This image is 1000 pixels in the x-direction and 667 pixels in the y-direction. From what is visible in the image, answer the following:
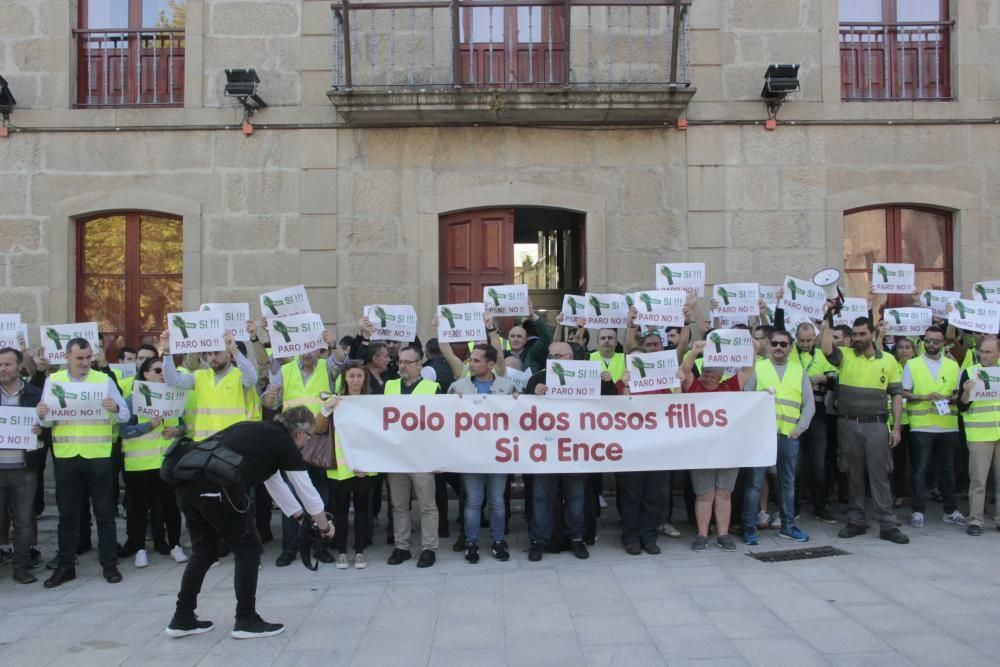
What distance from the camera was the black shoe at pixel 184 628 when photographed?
17.1ft

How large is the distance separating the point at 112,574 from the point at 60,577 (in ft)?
1.35

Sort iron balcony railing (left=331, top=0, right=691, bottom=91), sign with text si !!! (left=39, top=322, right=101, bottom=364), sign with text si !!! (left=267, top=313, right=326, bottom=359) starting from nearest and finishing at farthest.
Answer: sign with text si !!! (left=267, top=313, right=326, bottom=359) → sign with text si !!! (left=39, top=322, right=101, bottom=364) → iron balcony railing (left=331, top=0, right=691, bottom=91)

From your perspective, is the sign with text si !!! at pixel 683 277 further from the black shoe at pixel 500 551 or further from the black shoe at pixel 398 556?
the black shoe at pixel 398 556

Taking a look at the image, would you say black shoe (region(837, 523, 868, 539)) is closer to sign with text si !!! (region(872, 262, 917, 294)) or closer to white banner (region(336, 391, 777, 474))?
white banner (region(336, 391, 777, 474))

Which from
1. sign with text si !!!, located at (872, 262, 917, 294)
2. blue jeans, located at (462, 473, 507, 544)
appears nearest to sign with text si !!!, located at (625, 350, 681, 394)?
blue jeans, located at (462, 473, 507, 544)

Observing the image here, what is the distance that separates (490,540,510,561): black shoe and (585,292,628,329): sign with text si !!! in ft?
7.82

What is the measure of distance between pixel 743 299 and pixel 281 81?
606 centimetres

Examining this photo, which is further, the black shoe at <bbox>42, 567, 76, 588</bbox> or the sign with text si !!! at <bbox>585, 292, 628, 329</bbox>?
the sign with text si !!! at <bbox>585, 292, 628, 329</bbox>

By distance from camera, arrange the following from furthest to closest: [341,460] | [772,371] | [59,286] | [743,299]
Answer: [59,286], [743,299], [772,371], [341,460]

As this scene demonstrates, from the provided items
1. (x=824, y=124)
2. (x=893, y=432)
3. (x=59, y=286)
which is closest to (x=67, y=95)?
(x=59, y=286)

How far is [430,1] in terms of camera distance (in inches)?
395

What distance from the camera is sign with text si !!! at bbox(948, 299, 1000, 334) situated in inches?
315

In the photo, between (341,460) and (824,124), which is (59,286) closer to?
(341,460)

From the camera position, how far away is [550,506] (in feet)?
23.0
